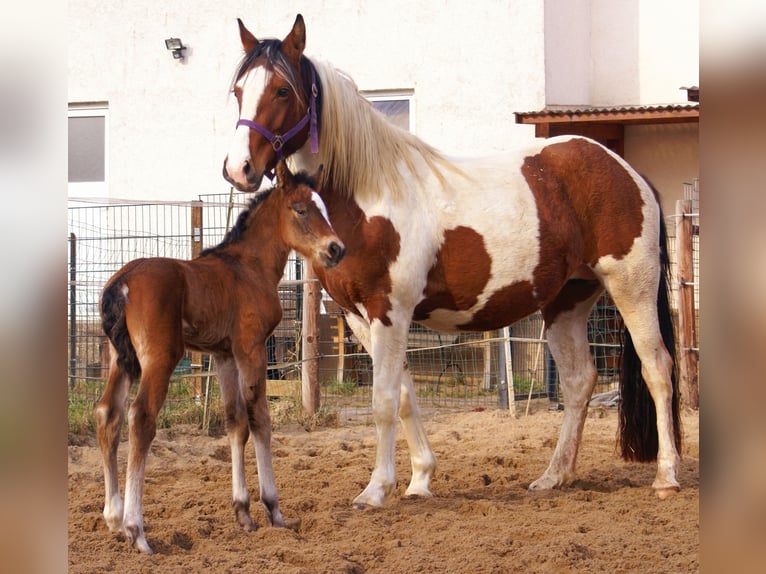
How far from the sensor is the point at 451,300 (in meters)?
4.82

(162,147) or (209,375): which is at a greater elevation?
(162,147)

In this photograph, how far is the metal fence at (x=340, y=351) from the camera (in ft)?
28.8

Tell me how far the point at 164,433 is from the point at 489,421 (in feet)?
9.79

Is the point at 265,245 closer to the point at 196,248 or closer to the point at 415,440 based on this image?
the point at 415,440

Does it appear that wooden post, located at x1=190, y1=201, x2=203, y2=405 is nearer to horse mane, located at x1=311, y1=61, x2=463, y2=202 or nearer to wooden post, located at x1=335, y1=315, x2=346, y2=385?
wooden post, located at x1=335, y1=315, x2=346, y2=385

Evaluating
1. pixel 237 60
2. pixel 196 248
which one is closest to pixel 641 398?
pixel 196 248

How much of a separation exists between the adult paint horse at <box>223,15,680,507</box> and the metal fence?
322 cm

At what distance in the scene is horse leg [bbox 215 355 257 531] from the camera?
13.4ft

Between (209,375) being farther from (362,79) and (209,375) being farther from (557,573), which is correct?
(362,79)

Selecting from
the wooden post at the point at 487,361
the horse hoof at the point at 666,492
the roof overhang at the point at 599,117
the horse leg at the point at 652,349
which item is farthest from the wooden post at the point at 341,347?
the horse hoof at the point at 666,492

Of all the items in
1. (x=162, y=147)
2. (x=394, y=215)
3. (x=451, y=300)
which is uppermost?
(x=162, y=147)

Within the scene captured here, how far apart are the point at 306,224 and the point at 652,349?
7.51ft

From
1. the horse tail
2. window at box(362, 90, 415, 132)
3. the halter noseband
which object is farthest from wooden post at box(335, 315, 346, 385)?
the halter noseband
